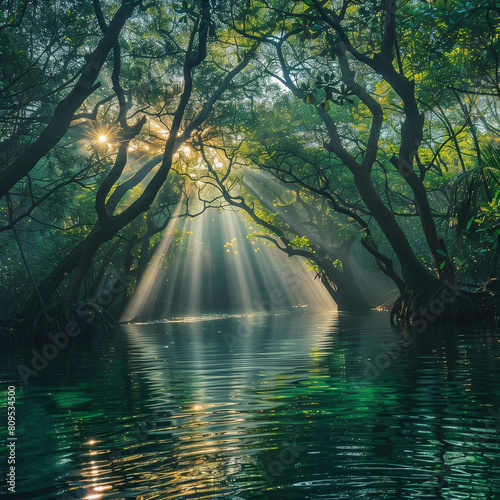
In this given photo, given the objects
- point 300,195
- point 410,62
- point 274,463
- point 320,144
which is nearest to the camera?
point 274,463

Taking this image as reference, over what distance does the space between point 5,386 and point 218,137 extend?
1691 centimetres

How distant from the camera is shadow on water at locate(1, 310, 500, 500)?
12.7 ft

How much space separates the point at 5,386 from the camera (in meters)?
8.89

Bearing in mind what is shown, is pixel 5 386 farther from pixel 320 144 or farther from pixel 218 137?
pixel 320 144

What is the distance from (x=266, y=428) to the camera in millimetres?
5371

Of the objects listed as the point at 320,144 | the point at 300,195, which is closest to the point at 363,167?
the point at 320,144

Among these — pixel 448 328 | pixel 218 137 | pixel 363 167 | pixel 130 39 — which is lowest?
pixel 448 328

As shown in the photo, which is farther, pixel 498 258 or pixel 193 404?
pixel 498 258

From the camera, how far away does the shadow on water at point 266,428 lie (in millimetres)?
3857

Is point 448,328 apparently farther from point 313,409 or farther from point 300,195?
point 300,195

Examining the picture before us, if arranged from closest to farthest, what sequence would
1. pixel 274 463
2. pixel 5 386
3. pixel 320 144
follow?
pixel 274 463 → pixel 5 386 → pixel 320 144

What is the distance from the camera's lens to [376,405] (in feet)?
20.7

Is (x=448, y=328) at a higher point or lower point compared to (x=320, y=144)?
lower

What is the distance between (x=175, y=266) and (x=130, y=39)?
27.8 m
